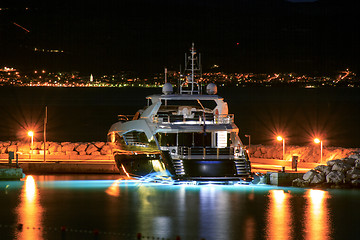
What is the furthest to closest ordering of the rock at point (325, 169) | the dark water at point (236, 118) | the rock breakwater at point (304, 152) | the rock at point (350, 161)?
the dark water at point (236, 118)
the rock breakwater at point (304, 152)
the rock at point (350, 161)
the rock at point (325, 169)

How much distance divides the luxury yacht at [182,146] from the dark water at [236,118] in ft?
86.2

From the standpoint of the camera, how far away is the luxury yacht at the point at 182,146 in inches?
1192

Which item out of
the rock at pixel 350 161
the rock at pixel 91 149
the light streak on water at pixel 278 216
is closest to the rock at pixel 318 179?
the rock at pixel 350 161

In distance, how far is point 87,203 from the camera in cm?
2728

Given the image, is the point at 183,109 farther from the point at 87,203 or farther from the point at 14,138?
the point at 14,138

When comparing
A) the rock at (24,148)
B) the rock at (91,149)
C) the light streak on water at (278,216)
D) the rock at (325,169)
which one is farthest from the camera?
the rock at (24,148)

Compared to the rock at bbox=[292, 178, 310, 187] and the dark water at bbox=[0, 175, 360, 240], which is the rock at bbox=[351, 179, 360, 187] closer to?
the dark water at bbox=[0, 175, 360, 240]

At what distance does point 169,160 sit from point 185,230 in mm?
8268

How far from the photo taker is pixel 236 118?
7938cm

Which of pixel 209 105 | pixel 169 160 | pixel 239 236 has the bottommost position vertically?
pixel 239 236

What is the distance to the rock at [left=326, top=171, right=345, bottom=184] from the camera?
3058 centimetres

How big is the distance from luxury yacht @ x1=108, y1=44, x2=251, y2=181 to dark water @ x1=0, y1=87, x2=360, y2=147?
86.2 feet

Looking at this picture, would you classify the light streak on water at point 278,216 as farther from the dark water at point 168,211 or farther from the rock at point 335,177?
the rock at point 335,177

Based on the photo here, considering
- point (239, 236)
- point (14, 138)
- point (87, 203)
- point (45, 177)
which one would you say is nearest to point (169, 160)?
point (87, 203)
